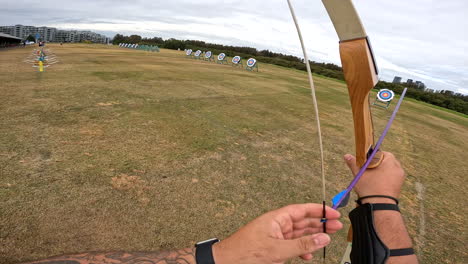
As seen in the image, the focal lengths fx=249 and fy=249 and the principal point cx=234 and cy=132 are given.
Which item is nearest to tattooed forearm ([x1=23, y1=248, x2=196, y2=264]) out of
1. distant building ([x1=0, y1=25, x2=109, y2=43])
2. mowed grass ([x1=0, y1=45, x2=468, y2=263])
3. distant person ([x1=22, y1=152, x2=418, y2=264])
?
distant person ([x1=22, y1=152, x2=418, y2=264])

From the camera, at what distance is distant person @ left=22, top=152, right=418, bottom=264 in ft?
3.11

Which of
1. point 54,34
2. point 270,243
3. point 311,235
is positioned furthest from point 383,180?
point 54,34

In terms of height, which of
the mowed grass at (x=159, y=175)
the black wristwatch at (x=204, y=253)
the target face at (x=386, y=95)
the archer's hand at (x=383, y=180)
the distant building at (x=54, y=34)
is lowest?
the mowed grass at (x=159, y=175)

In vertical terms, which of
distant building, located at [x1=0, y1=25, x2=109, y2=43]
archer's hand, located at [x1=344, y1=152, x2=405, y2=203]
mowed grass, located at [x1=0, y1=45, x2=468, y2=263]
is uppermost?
distant building, located at [x1=0, y1=25, x2=109, y2=43]

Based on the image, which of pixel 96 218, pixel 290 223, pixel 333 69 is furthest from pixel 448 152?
pixel 333 69

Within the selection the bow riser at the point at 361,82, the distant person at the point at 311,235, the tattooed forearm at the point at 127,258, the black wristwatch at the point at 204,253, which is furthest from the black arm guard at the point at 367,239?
the tattooed forearm at the point at 127,258

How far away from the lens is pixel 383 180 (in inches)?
42.8

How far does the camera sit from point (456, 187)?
4.23 meters

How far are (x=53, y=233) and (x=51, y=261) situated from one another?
94 centimetres

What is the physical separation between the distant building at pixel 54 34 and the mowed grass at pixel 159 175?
463ft

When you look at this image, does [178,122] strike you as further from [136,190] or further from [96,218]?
[96,218]

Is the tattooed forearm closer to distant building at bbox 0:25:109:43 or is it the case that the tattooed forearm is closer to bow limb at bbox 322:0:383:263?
bow limb at bbox 322:0:383:263

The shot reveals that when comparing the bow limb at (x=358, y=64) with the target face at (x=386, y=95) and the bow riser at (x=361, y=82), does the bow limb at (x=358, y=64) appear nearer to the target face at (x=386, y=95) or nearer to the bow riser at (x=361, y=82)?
the bow riser at (x=361, y=82)

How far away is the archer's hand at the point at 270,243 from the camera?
3.17ft
